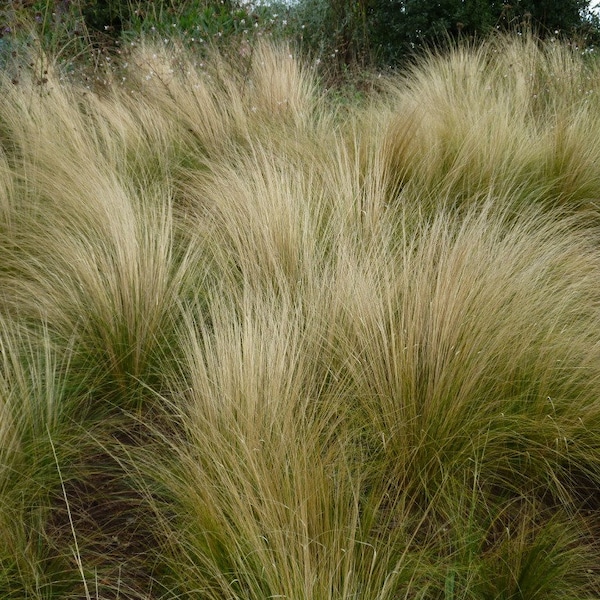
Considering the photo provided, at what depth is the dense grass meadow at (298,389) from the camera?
1854 millimetres

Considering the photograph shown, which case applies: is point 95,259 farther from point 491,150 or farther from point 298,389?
point 491,150

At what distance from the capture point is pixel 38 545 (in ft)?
6.36

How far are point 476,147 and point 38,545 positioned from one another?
3115mm

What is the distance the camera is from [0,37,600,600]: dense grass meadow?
185 centimetres

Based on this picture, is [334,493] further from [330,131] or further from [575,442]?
[330,131]

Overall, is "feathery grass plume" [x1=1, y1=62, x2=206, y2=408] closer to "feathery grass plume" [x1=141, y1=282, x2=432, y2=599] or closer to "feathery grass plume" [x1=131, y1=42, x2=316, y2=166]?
"feathery grass plume" [x1=141, y1=282, x2=432, y2=599]

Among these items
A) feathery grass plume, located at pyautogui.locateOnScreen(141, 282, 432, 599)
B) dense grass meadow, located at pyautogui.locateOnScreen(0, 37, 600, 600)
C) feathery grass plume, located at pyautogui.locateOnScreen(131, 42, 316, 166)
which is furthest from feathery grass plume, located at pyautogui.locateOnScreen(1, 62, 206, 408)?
feathery grass plume, located at pyautogui.locateOnScreen(131, 42, 316, 166)

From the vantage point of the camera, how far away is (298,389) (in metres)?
2.17

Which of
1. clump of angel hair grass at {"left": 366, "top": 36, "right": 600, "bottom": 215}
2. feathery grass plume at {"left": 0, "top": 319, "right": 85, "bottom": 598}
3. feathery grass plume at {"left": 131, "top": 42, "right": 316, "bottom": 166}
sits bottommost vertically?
feathery grass plume at {"left": 0, "top": 319, "right": 85, "bottom": 598}

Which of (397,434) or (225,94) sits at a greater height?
(225,94)

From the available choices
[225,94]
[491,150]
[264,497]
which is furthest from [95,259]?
[225,94]

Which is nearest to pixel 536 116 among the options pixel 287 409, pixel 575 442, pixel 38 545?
pixel 575 442

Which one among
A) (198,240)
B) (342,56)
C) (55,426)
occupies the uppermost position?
(342,56)

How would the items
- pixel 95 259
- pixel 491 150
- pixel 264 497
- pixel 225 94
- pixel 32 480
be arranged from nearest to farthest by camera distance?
1. pixel 264 497
2. pixel 32 480
3. pixel 95 259
4. pixel 491 150
5. pixel 225 94
